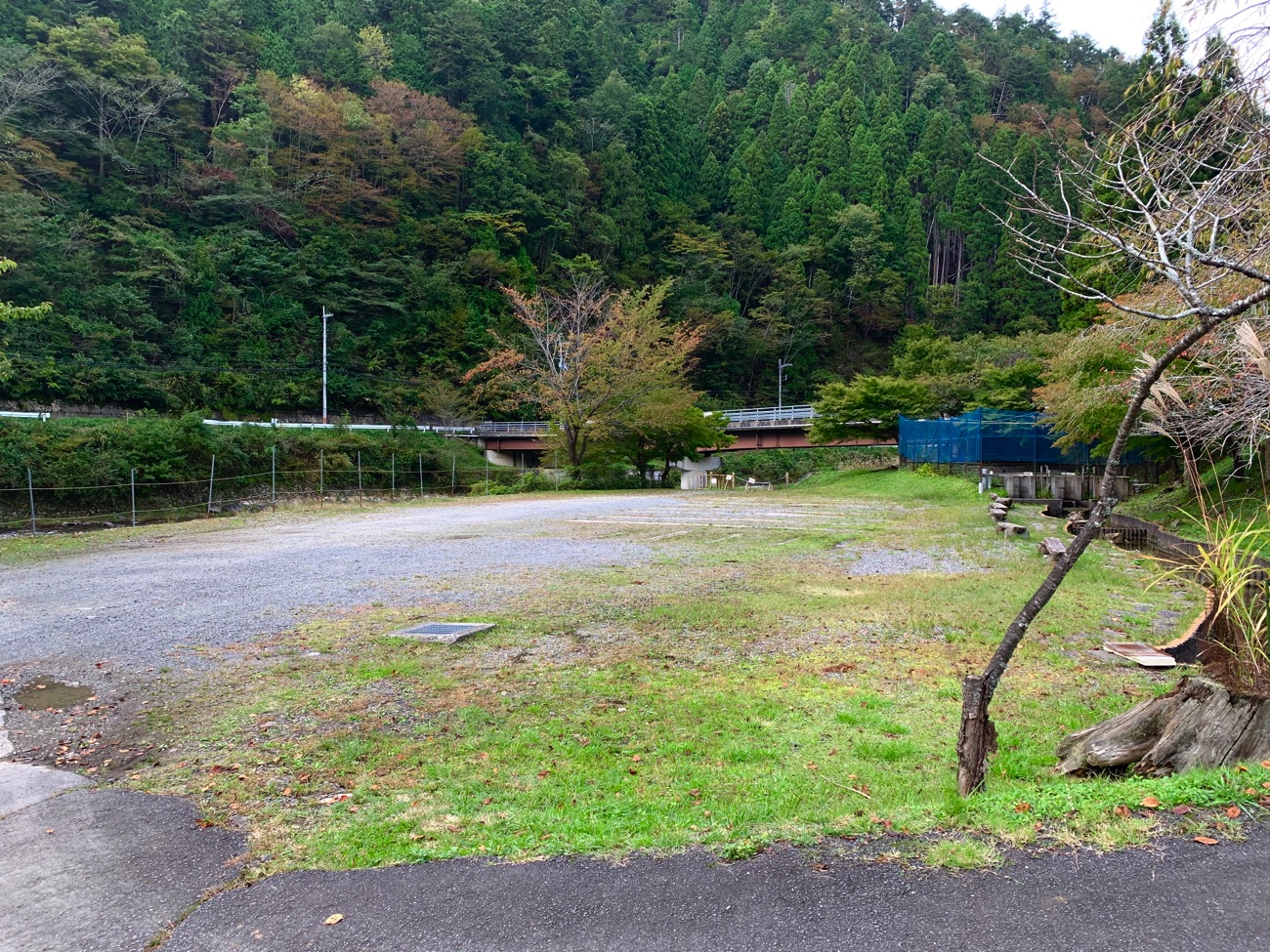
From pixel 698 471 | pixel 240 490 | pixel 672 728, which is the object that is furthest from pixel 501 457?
pixel 672 728

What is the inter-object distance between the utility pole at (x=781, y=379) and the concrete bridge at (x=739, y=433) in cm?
1500

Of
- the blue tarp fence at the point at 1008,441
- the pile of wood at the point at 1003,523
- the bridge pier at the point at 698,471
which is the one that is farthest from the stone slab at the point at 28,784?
the bridge pier at the point at 698,471

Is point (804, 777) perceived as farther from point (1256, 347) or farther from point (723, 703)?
point (1256, 347)

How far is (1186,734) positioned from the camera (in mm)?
3322

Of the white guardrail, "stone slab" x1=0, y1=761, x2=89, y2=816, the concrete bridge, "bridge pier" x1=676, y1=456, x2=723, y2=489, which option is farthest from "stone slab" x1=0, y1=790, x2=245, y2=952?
the white guardrail

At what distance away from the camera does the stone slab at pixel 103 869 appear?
2506 mm

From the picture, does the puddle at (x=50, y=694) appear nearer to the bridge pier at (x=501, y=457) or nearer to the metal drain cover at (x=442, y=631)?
the metal drain cover at (x=442, y=631)

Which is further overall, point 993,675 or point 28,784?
point 28,784

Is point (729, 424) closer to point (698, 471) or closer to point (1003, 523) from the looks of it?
point (698, 471)

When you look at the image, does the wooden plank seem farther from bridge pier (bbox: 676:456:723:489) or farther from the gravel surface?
bridge pier (bbox: 676:456:723:489)

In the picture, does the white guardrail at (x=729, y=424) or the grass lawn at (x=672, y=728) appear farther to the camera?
the white guardrail at (x=729, y=424)

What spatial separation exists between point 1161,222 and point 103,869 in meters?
5.79

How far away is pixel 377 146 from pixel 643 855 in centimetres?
6253

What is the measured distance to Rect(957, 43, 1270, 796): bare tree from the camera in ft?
10.6
